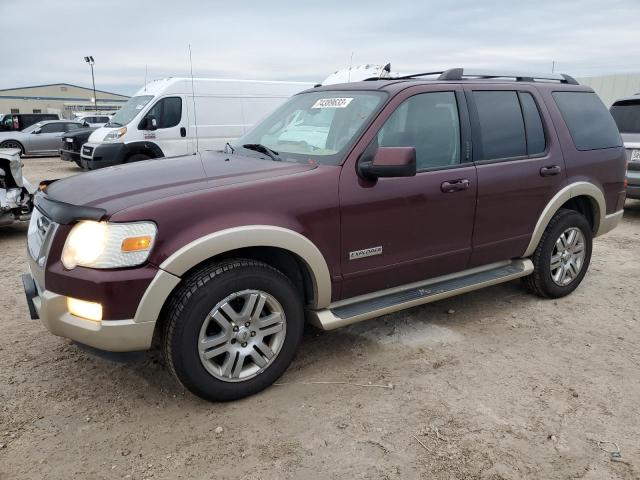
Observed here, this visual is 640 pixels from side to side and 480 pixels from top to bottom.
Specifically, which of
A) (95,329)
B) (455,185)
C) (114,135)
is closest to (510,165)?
(455,185)

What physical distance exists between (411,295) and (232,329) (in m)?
1.30

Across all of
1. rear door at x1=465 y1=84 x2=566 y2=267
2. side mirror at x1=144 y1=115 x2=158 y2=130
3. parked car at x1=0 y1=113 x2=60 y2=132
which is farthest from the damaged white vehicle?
parked car at x1=0 y1=113 x2=60 y2=132

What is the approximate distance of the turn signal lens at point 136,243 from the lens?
257 cm

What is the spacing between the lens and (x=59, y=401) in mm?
3004

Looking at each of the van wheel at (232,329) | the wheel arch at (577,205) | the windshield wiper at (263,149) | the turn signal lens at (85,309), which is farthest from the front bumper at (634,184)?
the turn signal lens at (85,309)

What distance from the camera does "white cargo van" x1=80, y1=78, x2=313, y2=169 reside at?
10.7 m

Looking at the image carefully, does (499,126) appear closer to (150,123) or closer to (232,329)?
(232,329)

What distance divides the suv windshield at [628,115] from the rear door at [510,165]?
17.0 ft

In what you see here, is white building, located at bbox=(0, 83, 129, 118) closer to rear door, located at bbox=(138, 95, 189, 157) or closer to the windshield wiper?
rear door, located at bbox=(138, 95, 189, 157)

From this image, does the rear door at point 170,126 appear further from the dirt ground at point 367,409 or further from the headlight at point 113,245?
the headlight at point 113,245

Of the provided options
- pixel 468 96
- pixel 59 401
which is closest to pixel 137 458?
pixel 59 401

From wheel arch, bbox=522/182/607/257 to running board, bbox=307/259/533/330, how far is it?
0.26 m

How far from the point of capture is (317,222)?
Answer: 3.05 meters

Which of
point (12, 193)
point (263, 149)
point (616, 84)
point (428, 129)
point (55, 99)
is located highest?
point (55, 99)
